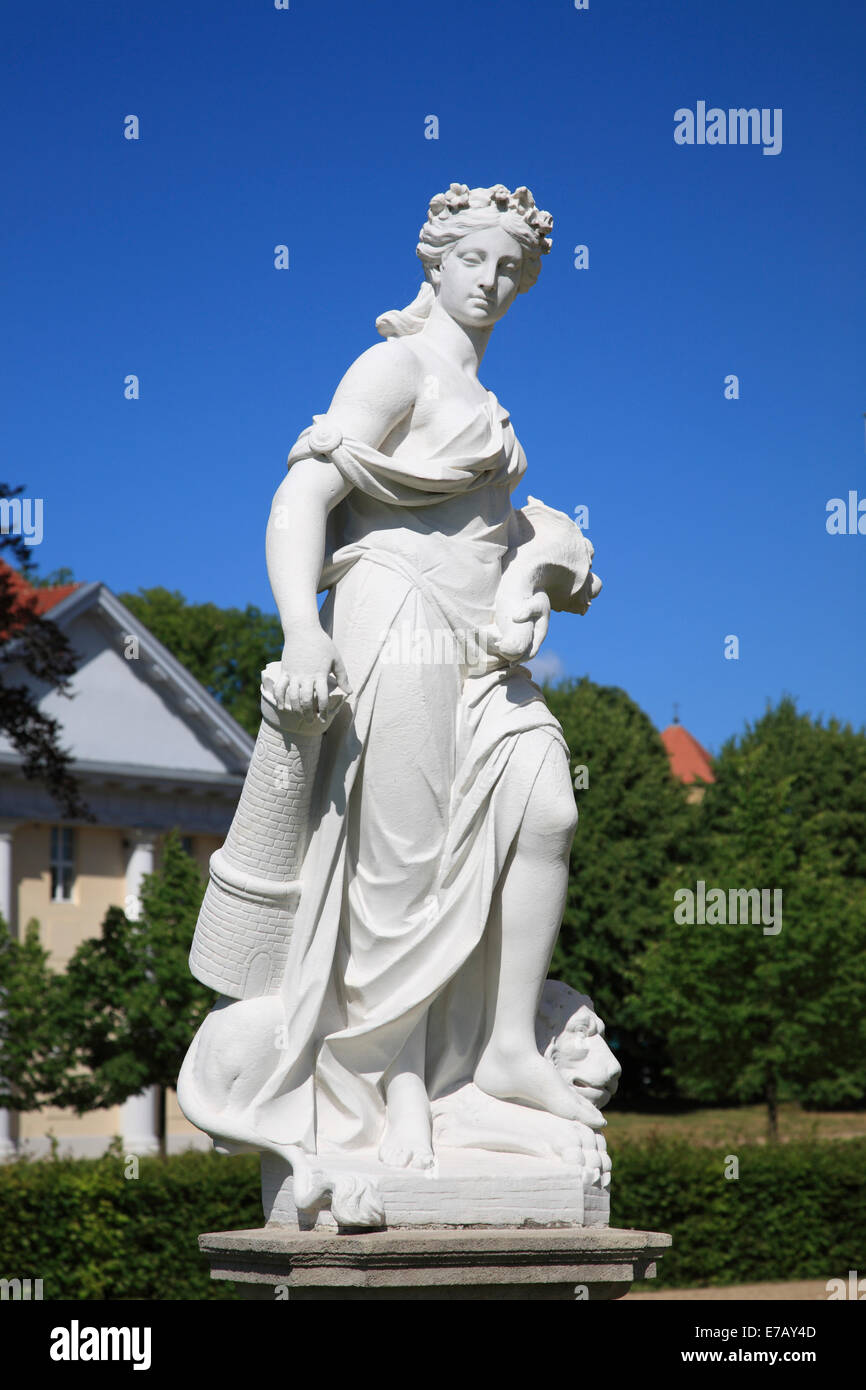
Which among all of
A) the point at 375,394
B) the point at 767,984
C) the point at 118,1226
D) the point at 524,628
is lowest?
the point at 118,1226

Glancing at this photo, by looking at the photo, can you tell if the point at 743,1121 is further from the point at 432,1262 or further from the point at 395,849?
the point at 432,1262

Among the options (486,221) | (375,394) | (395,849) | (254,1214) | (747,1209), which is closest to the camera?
(395,849)

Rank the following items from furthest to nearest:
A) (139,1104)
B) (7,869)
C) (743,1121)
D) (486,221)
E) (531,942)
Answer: (743,1121) < (139,1104) < (7,869) < (486,221) < (531,942)

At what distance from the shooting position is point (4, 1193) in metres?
15.8

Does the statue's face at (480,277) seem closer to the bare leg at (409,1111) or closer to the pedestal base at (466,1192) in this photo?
the bare leg at (409,1111)

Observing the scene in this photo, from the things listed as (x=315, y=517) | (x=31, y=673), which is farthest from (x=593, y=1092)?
(x=31, y=673)

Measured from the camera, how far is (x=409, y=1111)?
538 centimetres

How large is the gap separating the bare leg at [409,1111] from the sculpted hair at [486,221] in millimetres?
2860

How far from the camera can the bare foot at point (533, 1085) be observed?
218 inches

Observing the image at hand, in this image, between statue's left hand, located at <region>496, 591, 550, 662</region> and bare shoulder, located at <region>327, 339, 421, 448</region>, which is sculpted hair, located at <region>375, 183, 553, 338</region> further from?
statue's left hand, located at <region>496, 591, 550, 662</region>

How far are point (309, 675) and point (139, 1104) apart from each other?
31108mm

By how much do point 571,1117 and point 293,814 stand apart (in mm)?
1449

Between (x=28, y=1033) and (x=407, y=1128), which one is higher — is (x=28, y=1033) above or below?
below
